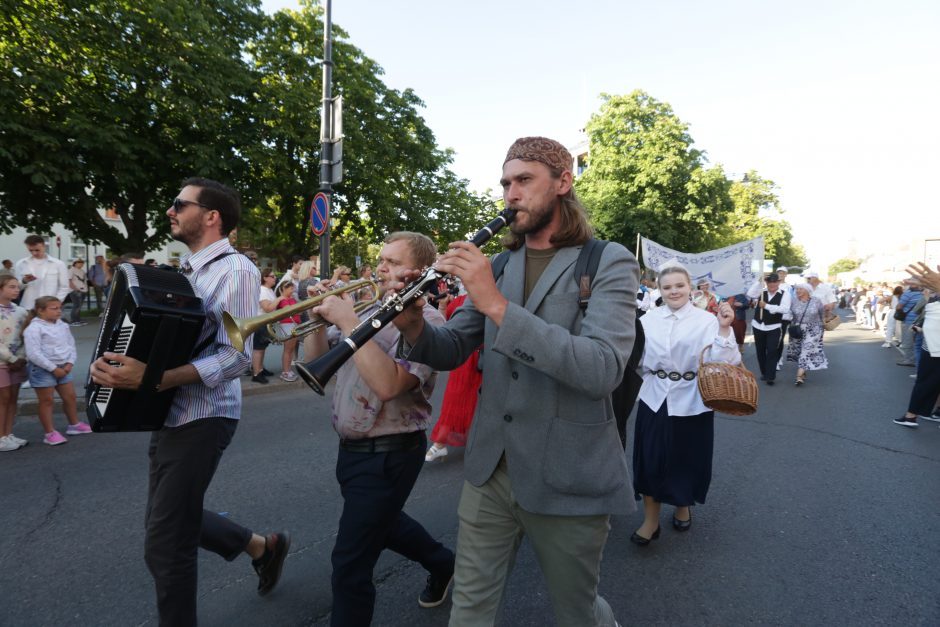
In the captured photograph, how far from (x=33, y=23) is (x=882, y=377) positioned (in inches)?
772

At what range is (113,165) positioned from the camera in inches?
574

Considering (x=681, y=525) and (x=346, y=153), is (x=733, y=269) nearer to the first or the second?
(x=681, y=525)

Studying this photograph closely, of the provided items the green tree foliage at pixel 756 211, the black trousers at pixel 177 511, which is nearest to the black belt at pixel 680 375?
the black trousers at pixel 177 511

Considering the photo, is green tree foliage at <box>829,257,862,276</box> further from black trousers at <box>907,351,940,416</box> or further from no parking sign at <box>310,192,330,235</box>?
no parking sign at <box>310,192,330,235</box>

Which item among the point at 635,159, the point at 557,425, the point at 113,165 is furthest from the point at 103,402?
the point at 635,159

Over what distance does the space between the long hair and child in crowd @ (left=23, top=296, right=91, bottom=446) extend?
18.3 feet

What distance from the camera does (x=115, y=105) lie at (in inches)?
575

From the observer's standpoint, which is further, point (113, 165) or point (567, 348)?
point (113, 165)

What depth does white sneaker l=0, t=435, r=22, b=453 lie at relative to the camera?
5.06 m

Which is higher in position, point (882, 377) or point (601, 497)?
point (601, 497)

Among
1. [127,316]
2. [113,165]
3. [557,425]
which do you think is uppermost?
[113,165]

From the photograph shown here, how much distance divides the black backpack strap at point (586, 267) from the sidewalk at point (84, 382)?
13.5 feet

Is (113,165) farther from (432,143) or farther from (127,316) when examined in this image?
(127,316)

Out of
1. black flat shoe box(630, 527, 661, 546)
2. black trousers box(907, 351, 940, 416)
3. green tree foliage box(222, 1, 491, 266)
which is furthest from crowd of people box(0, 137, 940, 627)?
green tree foliage box(222, 1, 491, 266)
